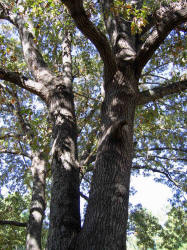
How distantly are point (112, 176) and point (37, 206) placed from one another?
161 inches

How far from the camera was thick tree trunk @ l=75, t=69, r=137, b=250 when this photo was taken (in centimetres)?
213

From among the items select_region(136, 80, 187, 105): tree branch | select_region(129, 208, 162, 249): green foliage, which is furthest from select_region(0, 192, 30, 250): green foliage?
select_region(136, 80, 187, 105): tree branch

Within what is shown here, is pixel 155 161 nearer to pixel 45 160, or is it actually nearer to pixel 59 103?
pixel 45 160

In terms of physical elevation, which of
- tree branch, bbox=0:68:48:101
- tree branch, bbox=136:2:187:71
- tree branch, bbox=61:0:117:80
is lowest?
tree branch, bbox=0:68:48:101

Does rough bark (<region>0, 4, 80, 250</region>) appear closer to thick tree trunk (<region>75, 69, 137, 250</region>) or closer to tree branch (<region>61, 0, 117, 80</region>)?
thick tree trunk (<region>75, 69, 137, 250</region>)

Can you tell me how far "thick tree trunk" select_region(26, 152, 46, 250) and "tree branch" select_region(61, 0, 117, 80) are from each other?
13.1ft

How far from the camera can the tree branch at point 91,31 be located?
8.65 feet

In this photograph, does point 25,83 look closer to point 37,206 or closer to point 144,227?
point 37,206

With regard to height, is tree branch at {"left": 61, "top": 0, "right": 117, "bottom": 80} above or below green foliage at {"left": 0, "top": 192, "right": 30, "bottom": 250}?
above

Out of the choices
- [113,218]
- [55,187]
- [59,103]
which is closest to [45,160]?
[59,103]

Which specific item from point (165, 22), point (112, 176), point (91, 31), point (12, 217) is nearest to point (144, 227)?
point (12, 217)

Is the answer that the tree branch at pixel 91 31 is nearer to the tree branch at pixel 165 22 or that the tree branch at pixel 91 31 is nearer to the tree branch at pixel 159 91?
the tree branch at pixel 165 22

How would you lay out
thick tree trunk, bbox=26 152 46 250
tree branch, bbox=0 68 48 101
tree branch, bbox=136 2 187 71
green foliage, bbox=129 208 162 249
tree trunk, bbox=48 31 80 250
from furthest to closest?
green foliage, bbox=129 208 162 249
thick tree trunk, bbox=26 152 46 250
tree branch, bbox=0 68 48 101
tree branch, bbox=136 2 187 71
tree trunk, bbox=48 31 80 250

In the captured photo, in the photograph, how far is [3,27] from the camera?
10.2 metres
